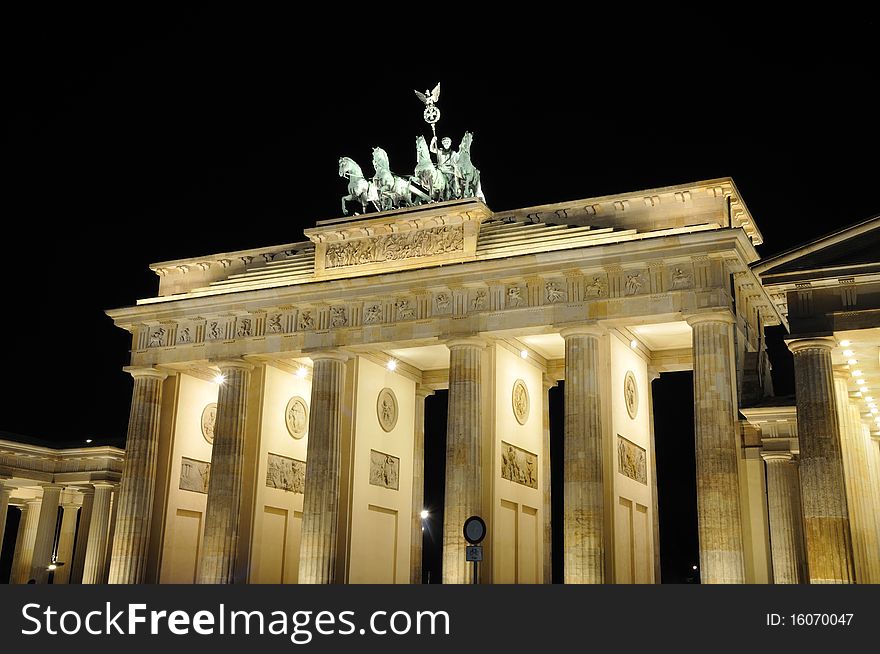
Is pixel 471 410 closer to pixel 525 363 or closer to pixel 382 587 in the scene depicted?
pixel 525 363

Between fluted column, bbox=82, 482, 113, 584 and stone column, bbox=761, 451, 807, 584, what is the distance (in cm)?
2757

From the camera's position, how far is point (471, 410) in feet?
104

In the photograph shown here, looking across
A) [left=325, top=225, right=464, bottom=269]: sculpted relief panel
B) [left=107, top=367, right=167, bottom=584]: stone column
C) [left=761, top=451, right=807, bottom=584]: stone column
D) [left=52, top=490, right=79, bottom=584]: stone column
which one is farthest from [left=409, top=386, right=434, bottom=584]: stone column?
[left=52, top=490, right=79, bottom=584]: stone column

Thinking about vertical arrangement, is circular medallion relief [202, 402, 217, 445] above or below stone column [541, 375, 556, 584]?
above

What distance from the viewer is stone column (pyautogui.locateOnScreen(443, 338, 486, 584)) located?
3025cm

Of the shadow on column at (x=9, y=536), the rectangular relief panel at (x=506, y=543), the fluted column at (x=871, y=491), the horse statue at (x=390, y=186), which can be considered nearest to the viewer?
the fluted column at (x=871, y=491)

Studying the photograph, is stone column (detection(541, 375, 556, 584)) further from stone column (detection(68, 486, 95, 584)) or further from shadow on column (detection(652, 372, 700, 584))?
stone column (detection(68, 486, 95, 584))

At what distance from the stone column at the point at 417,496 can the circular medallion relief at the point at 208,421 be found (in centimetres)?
798

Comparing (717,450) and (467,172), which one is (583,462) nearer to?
(717,450)

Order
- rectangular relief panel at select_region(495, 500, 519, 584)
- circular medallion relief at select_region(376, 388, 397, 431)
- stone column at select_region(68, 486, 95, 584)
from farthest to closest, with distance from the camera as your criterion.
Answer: stone column at select_region(68, 486, 95, 584), circular medallion relief at select_region(376, 388, 397, 431), rectangular relief panel at select_region(495, 500, 519, 584)

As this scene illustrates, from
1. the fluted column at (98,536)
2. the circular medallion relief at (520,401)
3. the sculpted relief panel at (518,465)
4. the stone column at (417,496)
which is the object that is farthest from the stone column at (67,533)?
the circular medallion relief at (520,401)

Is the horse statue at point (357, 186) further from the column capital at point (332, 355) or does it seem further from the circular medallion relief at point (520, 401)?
the circular medallion relief at point (520, 401)

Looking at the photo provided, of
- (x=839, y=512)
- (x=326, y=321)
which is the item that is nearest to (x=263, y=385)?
(x=326, y=321)

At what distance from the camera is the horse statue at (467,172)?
115 feet
